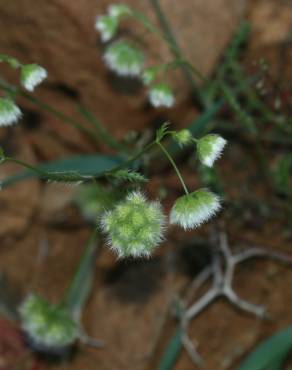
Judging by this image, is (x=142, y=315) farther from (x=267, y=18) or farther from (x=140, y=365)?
(x=267, y=18)

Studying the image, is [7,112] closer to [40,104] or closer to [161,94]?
[40,104]

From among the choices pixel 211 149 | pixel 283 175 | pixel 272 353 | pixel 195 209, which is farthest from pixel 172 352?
pixel 211 149

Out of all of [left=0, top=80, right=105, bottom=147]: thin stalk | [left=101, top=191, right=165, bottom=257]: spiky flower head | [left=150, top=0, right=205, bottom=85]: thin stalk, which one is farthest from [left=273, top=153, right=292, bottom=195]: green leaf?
[left=101, top=191, right=165, bottom=257]: spiky flower head

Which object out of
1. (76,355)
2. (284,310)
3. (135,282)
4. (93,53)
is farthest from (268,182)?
(76,355)

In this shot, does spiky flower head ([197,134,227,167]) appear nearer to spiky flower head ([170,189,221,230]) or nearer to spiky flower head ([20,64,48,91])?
spiky flower head ([170,189,221,230])

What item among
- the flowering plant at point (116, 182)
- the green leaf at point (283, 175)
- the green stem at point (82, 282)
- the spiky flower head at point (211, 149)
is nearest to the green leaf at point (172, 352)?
the flowering plant at point (116, 182)

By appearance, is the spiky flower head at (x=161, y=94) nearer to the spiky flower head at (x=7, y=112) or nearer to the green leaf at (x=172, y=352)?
the spiky flower head at (x=7, y=112)
